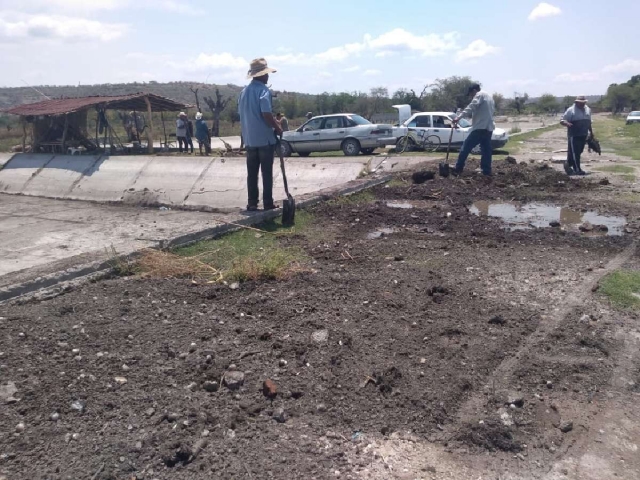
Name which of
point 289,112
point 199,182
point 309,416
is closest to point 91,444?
point 309,416

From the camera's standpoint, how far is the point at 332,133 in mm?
19656

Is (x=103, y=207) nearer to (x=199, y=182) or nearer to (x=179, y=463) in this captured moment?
(x=199, y=182)

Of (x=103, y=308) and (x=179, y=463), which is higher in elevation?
(x=103, y=308)

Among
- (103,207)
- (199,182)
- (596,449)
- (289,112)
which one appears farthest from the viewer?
(289,112)

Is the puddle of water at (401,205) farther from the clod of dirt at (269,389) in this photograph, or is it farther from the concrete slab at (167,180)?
the clod of dirt at (269,389)

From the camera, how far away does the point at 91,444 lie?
305 cm

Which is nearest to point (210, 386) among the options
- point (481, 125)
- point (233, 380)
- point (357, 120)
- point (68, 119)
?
point (233, 380)

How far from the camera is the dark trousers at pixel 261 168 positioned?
8266mm

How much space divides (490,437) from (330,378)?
39.4 inches

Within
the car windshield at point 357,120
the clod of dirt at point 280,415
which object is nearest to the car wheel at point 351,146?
the car windshield at point 357,120

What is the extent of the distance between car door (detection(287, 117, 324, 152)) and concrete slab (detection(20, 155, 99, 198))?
6915 millimetres

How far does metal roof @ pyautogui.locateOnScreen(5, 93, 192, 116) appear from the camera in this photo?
61.8 feet

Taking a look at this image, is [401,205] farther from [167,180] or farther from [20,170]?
[20,170]

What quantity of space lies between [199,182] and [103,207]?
2.01 m
